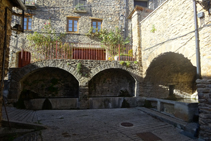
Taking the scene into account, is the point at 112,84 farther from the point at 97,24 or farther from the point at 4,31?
the point at 4,31

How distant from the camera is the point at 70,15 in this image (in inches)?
437

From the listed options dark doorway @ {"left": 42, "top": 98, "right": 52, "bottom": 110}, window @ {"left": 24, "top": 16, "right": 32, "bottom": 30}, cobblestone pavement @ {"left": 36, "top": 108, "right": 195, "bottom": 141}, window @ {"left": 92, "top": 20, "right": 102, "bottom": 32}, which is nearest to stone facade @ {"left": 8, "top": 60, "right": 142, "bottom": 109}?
dark doorway @ {"left": 42, "top": 98, "right": 52, "bottom": 110}

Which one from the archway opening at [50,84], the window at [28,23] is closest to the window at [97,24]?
the window at [28,23]

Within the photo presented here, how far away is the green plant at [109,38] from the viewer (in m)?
8.47

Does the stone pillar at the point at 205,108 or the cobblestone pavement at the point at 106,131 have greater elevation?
the stone pillar at the point at 205,108

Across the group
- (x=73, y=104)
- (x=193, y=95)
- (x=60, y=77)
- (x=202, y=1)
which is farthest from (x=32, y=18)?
(x=193, y=95)

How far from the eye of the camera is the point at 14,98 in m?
6.49

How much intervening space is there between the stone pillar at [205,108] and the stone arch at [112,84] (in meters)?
4.82

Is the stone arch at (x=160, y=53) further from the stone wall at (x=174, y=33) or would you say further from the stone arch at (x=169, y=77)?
the stone arch at (x=169, y=77)

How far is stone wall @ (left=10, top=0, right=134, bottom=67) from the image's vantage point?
34.4 feet

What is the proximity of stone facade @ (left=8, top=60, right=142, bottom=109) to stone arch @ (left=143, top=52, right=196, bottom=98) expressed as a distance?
2.36ft

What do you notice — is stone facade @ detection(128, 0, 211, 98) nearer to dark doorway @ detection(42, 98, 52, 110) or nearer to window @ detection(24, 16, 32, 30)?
dark doorway @ detection(42, 98, 52, 110)

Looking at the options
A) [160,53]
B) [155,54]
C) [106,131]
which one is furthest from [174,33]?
[106,131]

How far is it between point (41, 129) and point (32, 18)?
31.7 ft
